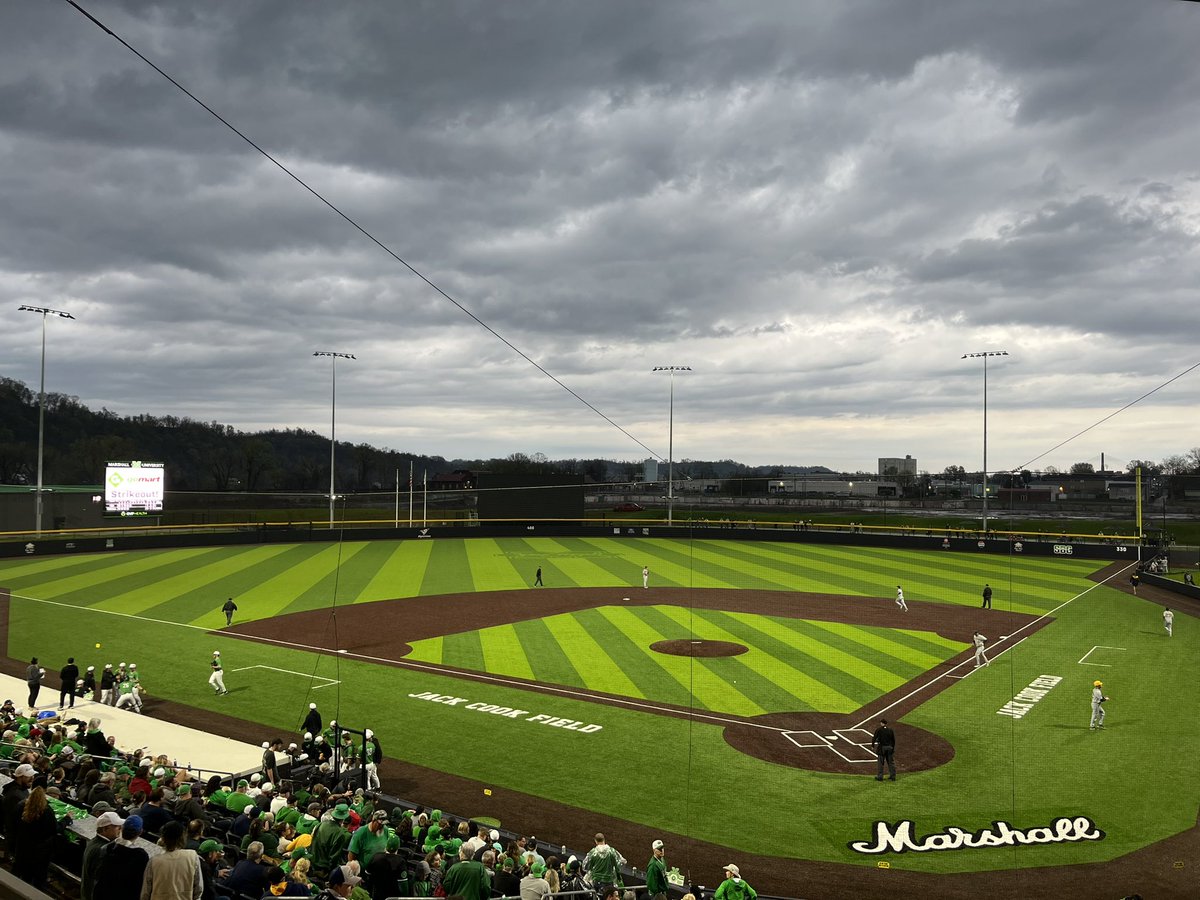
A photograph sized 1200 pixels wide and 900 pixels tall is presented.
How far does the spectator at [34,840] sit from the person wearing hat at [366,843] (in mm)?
3574

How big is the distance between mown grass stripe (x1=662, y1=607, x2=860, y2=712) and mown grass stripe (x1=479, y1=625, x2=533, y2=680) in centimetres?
614

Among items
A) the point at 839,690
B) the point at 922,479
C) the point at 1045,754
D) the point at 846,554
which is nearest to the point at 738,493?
the point at 846,554

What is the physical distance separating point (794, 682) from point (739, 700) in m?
2.88

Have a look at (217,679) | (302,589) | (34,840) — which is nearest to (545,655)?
(217,679)

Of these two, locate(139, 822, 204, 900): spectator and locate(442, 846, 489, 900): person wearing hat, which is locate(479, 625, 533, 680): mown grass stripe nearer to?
locate(442, 846, 489, 900): person wearing hat

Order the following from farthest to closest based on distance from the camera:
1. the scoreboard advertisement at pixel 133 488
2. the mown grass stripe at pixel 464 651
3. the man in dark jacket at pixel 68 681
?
the scoreboard advertisement at pixel 133 488, the mown grass stripe at pixel 464 651, the man in dark jacket at pixel 68 681

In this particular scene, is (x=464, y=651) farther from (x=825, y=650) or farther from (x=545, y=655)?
(x=825, y=650)

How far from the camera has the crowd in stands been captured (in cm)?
700

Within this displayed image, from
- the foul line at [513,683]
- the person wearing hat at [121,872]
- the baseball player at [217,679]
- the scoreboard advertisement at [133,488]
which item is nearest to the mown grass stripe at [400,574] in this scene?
the foul line at [513,683]

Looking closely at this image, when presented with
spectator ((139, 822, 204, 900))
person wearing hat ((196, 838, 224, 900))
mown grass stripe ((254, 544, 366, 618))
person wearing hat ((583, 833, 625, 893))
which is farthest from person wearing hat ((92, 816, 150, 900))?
mown grass stripe ((254, 544, 366, 618))

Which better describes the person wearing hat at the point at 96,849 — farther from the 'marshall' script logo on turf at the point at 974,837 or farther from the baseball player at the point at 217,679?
the baseball player at the point at 217,679

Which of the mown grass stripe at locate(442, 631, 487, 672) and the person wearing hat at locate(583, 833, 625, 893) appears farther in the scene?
the mown grass stripe at locate(442, 631, 487, 672)

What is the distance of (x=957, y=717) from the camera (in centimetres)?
2277

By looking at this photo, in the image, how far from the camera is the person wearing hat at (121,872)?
6.62 m
